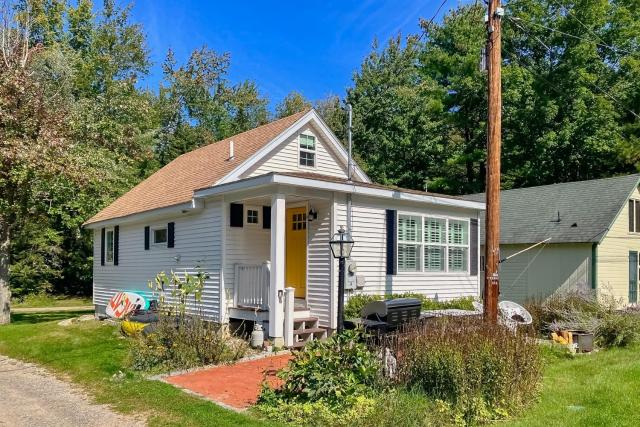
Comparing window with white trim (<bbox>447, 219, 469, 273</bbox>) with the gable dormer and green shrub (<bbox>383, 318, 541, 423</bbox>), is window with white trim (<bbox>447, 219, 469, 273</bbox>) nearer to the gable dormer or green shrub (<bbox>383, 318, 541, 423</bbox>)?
the gable dormer

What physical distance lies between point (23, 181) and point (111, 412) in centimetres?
1073

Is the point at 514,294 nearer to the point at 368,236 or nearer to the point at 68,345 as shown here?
the point at 368,236

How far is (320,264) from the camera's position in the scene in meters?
11.6

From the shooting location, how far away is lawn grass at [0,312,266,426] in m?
6.40

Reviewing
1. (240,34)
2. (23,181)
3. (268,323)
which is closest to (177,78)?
(240,34)

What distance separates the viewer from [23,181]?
15.3m

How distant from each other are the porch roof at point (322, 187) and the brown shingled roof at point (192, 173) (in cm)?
170

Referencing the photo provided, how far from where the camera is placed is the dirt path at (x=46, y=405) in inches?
255

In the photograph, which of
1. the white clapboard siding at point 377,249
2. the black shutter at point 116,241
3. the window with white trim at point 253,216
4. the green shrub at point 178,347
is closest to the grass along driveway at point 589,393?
the white clapboard siding at point 377,249

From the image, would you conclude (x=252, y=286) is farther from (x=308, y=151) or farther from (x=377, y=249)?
(x=308, y=151)

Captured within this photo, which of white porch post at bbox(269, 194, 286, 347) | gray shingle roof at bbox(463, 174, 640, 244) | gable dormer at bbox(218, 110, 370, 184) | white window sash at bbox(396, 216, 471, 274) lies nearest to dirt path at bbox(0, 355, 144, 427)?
white porch post at bbox(269, 194, 286, 347)

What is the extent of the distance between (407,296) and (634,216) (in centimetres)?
985

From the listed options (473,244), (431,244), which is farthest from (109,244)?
(473,244)

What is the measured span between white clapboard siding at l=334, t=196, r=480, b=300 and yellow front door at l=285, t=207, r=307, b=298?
110 centimetres
